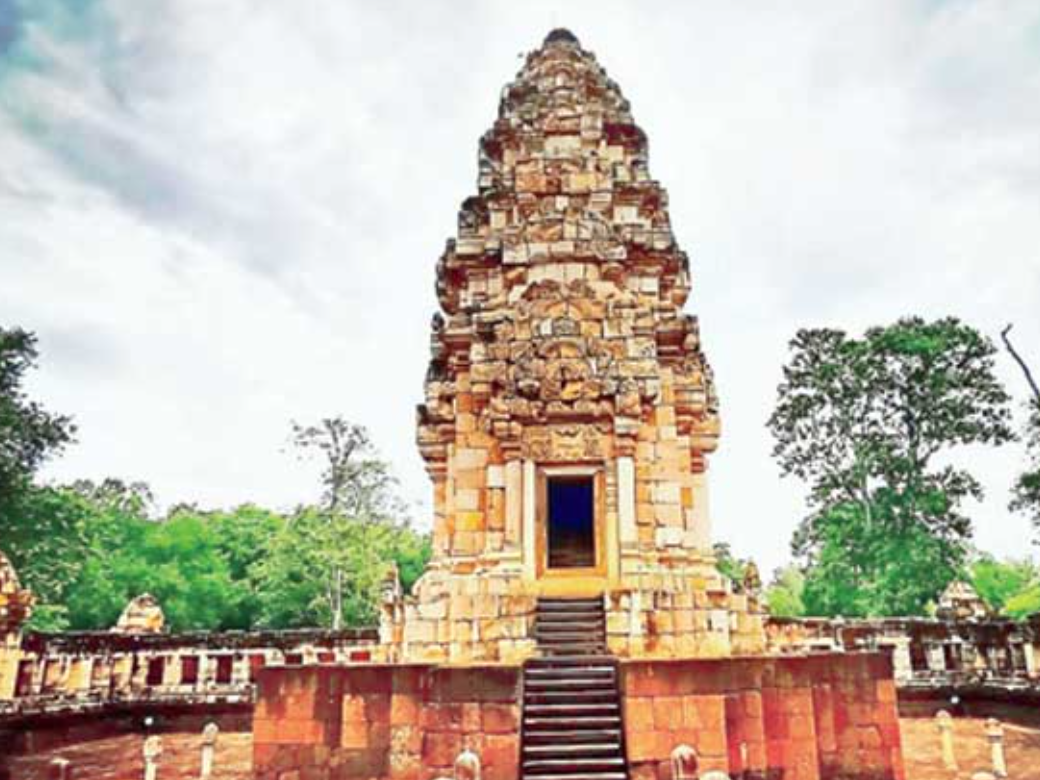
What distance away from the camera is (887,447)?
77.5 feet

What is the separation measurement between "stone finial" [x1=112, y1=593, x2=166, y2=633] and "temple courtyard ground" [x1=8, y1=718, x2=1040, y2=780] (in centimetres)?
361

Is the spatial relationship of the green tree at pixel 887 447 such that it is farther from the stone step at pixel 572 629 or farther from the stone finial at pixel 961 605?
the stone step at pixel 572 629

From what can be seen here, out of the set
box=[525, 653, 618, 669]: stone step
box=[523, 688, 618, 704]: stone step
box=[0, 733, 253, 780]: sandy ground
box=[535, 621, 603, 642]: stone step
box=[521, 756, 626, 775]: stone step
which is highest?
box=[535, 621, 603, 642]: stone step

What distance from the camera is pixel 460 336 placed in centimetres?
1208

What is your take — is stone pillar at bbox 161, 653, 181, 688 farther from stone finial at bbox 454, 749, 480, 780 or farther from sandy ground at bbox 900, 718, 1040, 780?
sandy ground at bbox 900, 718, 1040, 780

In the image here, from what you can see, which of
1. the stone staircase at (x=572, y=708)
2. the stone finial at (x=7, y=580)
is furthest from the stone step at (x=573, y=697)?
the stone finial at (x=7, y=580)

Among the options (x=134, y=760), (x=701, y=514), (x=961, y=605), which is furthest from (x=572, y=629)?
(x=961, y=605)

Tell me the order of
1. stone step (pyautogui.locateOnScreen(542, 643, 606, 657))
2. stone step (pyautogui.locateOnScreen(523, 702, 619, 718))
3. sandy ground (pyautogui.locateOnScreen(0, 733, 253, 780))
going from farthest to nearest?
stone step (pyautogui.locateOnScreen(542, 643, 606, 657)) → sandy ground (pyautogui.locateOnScreen(0, 733, 253, 780)) → stone step (pyautogui.locateOnScreen(523, 702, 619, 718))

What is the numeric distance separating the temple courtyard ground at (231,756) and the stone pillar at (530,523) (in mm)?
4190

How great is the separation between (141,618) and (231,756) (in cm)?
701

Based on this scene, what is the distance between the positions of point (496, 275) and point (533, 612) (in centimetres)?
528

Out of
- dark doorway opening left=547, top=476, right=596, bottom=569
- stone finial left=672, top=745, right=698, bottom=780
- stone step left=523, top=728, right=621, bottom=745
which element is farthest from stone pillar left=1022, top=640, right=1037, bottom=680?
stone finial left=672, top=745, right=698, bottom=780

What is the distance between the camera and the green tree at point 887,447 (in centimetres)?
2277

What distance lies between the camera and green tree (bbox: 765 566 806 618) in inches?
1497
